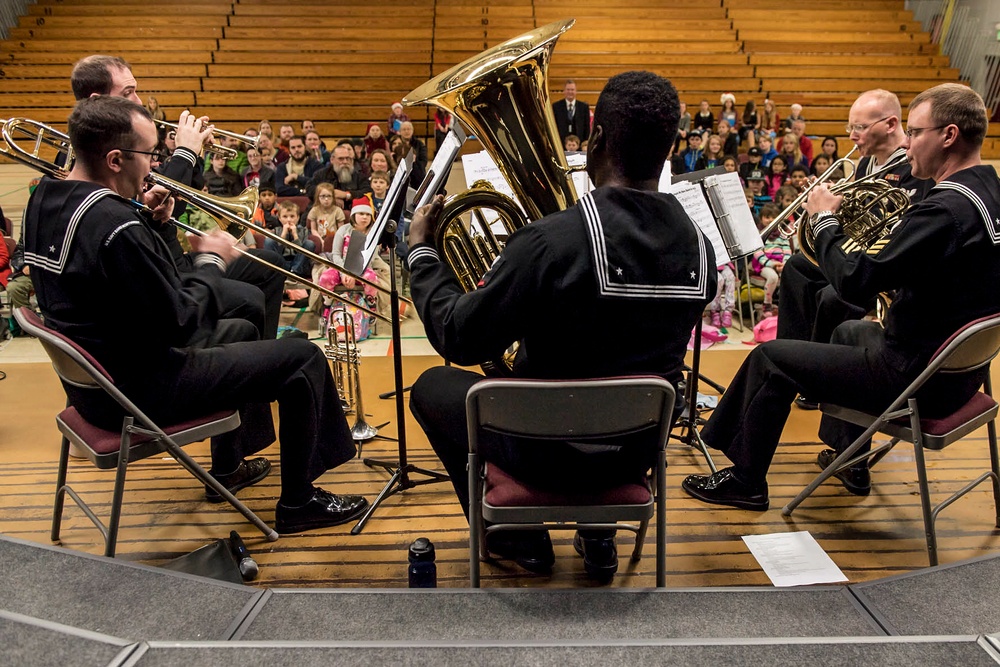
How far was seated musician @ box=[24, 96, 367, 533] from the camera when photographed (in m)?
2.03

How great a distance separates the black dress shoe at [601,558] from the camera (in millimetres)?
2221

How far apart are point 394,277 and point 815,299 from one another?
1940 millimetres

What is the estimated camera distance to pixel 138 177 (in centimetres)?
224

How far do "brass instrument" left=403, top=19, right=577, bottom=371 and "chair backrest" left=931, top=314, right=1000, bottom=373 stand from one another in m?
1.13

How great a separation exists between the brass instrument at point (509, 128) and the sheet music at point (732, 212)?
0.74 metres

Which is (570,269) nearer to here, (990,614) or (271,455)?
(990,614)

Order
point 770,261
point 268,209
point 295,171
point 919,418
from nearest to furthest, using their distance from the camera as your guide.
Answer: point 919,418
point 770,261
point 268,209
point 295,171

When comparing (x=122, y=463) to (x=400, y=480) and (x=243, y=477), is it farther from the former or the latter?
(x=400, y=480)

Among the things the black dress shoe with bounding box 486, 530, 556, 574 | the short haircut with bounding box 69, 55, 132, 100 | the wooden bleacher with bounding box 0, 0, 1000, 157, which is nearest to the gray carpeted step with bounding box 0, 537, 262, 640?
the black dress shoe with bounding box 486, 530, 556, 574

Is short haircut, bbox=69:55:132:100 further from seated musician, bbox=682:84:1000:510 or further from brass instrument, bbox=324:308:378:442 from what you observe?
seated musician, bbox=682:84:1000:510

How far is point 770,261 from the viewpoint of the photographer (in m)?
5.58

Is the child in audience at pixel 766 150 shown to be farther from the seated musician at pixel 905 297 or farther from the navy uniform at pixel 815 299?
the seated musician at pixel 905 297

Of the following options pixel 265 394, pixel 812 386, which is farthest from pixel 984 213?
pixel 265 394

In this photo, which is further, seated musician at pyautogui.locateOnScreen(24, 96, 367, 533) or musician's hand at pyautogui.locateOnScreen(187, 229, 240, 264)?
musician's hand at pyautogui.locateOnScreen(187, 229, 240, 264)
